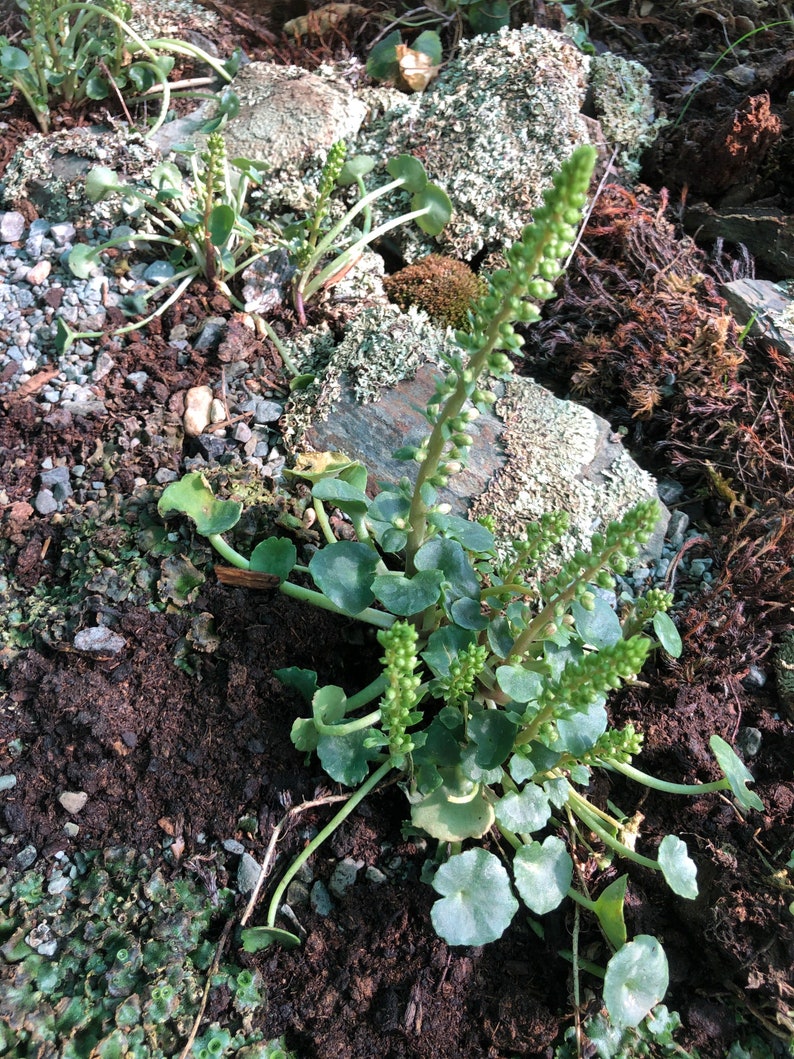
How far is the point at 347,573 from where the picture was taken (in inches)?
68.7

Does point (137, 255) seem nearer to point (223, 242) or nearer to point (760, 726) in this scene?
point (223, 242)

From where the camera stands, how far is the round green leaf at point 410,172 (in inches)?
102

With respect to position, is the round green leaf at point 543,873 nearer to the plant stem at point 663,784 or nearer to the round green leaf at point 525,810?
the round green leaf at point 525,810

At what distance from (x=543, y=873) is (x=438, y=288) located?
1807 millimetres

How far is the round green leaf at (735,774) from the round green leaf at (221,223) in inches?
77.6

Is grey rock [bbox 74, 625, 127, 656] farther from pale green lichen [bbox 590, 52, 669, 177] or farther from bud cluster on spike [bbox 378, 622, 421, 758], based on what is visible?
pale green lichen [bbox 590, 52, 669, 177]

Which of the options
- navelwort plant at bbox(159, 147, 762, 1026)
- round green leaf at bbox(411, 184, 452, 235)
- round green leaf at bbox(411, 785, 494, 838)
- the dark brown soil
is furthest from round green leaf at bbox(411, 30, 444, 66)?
round green leaf at bbox(411, 785, 494, 838)

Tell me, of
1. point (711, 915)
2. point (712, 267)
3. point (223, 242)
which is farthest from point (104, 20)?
point (711, 915)

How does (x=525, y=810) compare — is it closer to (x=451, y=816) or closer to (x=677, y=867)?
(x=451, y=816)

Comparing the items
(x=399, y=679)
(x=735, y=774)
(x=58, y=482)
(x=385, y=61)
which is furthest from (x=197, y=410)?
(x=385, y=61)

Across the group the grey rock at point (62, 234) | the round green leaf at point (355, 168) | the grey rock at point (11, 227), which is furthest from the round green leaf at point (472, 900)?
the grey rock at point (11, 227)

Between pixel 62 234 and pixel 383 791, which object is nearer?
pixel 383 791

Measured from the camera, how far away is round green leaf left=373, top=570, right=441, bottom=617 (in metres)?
1.63

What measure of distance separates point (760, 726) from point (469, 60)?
264 cm
